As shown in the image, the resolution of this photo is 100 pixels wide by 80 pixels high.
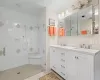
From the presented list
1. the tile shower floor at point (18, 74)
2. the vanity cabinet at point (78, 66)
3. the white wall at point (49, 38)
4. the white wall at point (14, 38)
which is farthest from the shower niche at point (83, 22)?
the white wall at point (14, 38)

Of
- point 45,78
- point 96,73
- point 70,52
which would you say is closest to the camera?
point 96,73

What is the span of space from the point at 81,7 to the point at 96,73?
163cm

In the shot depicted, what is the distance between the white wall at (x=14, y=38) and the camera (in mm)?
3389

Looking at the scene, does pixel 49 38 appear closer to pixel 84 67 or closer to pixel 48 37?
pixel 48 37

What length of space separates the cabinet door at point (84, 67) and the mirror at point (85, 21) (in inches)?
29.7

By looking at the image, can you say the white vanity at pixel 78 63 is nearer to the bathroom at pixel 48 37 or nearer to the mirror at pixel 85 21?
the bathroom at pixel 48 37

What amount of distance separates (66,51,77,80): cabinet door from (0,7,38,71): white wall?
7.79 feet

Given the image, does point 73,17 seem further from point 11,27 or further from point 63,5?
point 11,27

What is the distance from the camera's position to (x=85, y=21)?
2.31m

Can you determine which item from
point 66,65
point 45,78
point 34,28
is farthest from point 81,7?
point 34,28

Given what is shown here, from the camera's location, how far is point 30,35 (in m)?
4.25

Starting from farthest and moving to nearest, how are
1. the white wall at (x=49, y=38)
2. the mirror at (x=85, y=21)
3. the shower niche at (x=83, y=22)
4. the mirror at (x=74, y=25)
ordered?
the white wall at (x=49, y=38)
the mirror at (x=74, y=25)
the mirror at (x=85, y=21)
the shower niche at (x=83, y=22)

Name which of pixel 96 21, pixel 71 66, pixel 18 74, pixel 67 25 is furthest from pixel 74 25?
pixel 18 74

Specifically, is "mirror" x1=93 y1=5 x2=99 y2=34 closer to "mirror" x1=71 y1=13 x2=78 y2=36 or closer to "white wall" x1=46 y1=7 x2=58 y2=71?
"mirror" x1=71 y1=13 x2=78 y2=36
